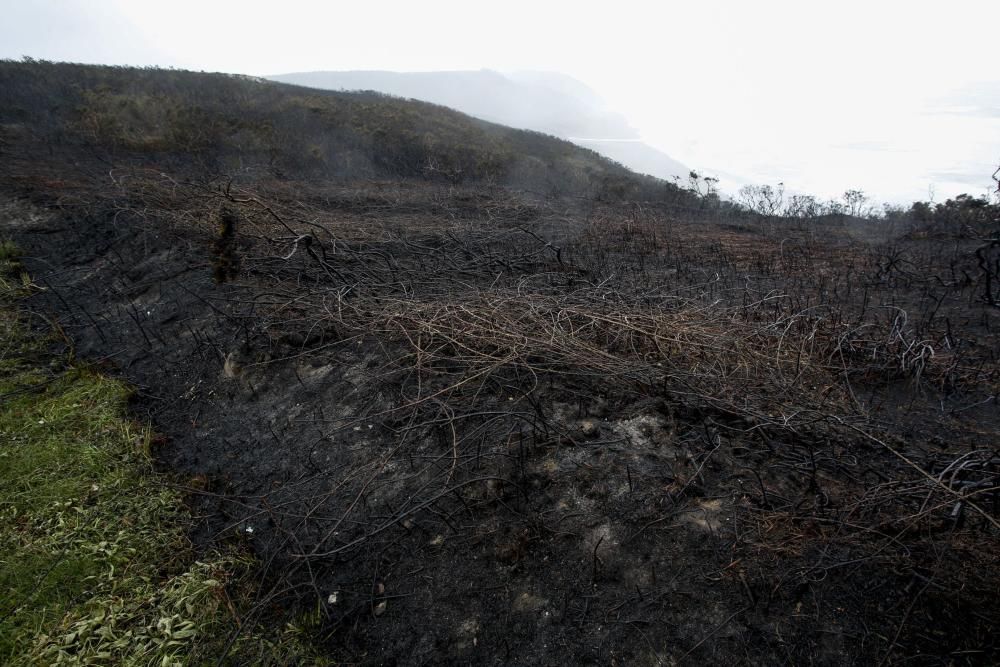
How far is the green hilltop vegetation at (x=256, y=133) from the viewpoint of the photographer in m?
13.2

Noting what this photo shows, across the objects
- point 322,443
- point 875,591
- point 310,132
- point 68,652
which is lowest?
point 68,652

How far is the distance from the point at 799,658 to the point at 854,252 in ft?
26.5

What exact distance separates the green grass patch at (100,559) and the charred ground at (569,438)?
216mm

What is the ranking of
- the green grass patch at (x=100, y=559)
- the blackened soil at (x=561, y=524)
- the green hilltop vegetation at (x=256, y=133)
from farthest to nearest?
the green hilltop vegetation at (x=256, y=133) → the green grass patch at (x=100, y=559) → the blackened soil at (x=561, y=524)

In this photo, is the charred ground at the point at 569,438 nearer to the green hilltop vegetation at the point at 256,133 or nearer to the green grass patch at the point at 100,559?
the green grass patch at the point at 100,559

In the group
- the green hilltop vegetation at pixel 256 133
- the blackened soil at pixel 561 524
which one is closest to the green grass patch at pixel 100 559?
the blackened soil at pixel 561 524

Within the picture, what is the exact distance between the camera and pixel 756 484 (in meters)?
2.56

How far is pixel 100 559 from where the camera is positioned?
250 cm

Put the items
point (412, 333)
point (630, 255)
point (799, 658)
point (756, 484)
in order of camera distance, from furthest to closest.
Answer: point (630, 255) < point (412, 333) < point (756, 484) < point (799, 658)

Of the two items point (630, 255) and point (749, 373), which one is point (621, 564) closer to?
point (749, 373)

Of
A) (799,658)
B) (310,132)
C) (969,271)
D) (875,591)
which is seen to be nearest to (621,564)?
(799,658)

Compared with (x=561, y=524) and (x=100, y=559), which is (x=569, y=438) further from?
(x=100, y=559)

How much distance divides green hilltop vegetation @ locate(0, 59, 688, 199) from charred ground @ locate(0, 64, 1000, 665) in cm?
841

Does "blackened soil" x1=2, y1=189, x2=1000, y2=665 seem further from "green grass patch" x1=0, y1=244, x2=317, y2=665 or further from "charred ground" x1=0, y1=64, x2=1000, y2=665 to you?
"green grass patch" x1=0, y1=244, x2=317, y2=665
